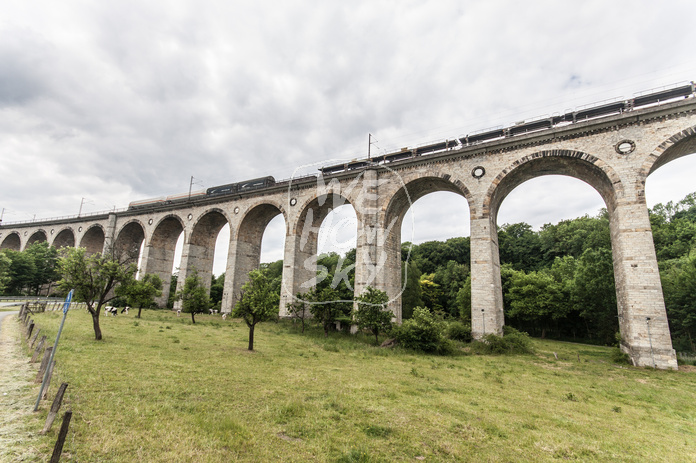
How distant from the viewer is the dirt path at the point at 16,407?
4.74 metres

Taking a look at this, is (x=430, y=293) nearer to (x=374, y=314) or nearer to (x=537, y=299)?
(x=537, y=299)

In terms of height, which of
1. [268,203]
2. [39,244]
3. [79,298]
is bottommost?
[79,298]

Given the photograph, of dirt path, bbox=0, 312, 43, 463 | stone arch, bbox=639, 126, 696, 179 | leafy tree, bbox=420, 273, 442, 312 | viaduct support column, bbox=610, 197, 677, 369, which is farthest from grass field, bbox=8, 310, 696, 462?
leafy tree, bbox=420, 273, 442, 312

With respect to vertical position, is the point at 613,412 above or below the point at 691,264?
below

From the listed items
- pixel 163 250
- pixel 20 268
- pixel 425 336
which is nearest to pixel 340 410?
pixel 425 336

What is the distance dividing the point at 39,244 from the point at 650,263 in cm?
6697

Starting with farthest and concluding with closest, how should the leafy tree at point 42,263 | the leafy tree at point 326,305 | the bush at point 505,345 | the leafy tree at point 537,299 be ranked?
the leafy tree at point 42,263
the leafy tree at point 537,299
the leafy tree at point 326,305
the bush at point 505,345

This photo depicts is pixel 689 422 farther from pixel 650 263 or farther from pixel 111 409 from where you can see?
pixel 111 409

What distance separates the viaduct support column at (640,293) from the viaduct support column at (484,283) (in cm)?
623

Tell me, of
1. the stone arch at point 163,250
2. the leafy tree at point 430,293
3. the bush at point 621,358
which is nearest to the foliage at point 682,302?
the bush at point 621,358

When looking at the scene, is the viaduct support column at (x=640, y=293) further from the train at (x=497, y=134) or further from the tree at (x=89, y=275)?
the tree at (x=89, y=275)

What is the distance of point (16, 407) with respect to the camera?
6230 millimetres

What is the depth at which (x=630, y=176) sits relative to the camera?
17.8 meters

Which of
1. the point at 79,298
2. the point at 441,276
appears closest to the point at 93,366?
the point at 79,298
